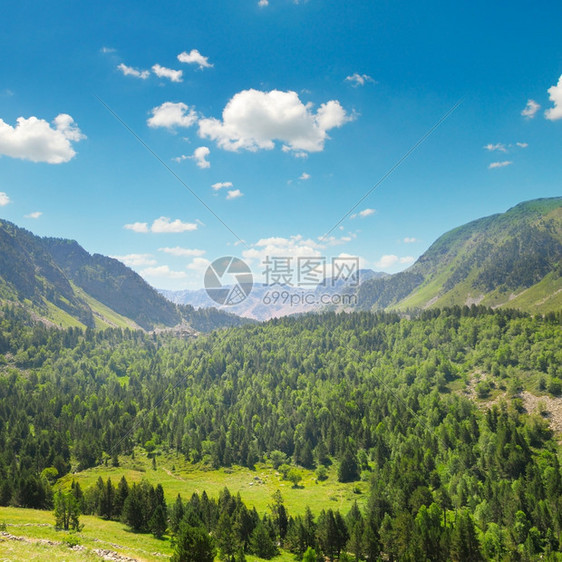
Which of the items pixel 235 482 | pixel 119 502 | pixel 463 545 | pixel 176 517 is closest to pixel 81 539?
pixel 176 517

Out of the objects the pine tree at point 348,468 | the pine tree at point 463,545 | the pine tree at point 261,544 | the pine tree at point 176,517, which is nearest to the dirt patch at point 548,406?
the pine tree at point 348,468

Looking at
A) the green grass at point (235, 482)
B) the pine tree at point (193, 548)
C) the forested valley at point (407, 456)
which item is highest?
the pine tree at point (193, 548)

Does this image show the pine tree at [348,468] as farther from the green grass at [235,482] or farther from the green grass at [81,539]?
the green grass at [81,539]

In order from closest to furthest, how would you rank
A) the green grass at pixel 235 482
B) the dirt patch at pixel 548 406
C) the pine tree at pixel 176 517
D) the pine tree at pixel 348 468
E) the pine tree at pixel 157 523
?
1. the pine tree at pixel 176 517
2. the pine tree at pixel 157 523
3. the green grass at pixel 235 482
4. the dirt patch at pixel 548 406
5. the pine tree at pixel 348 468

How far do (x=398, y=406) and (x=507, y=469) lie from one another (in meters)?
62.0

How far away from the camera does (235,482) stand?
153 metres

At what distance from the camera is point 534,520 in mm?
101812

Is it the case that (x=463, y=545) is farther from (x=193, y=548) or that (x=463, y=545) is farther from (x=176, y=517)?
(x=176, y=517)

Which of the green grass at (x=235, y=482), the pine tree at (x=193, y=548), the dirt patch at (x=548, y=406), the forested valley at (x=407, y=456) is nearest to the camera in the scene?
the pine tree at (x=193, y=548)

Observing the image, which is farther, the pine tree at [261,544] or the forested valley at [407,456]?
the forested valley at [407,456]

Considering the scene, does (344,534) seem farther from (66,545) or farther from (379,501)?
(66,545)

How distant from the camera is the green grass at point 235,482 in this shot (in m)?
130

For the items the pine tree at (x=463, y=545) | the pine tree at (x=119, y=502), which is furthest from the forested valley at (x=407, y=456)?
the pine tree at (x=119, y=502)

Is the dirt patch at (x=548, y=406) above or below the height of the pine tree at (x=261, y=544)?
above
